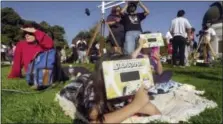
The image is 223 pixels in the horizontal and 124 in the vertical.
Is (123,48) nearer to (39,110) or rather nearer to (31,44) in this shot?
(31,44)

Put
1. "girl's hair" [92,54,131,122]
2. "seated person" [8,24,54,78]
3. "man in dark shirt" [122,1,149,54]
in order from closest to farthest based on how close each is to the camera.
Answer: "girl's hair" [92,54,131,122]
"seated person" [8,24,54,78]
"man in dark shirt" [122,1,149,54]

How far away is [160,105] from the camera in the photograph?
14.2ft

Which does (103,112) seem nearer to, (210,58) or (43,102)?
(43,102)

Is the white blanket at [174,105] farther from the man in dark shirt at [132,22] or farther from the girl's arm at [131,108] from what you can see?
the man in dark shirt at [132,22]

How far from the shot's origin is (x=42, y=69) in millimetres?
5645

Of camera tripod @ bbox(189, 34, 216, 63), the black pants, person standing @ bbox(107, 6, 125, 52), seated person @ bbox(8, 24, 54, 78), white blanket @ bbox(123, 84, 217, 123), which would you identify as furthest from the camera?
camera tripod @ bbox(189, 34, 216, 63)

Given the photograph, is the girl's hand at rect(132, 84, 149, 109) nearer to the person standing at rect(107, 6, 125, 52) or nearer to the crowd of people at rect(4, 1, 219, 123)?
the crowd of people at rect(4, 1, 219, 123)

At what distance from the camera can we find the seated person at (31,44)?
6.00 meters

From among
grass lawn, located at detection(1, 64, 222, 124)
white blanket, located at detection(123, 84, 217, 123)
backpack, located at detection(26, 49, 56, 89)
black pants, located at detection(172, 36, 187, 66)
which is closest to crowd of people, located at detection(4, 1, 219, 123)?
black pants, located at detection(172, 36, 187, 66)

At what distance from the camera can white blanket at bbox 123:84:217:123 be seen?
11.6 ft

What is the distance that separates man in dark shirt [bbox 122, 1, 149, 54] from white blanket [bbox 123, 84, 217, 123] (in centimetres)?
195

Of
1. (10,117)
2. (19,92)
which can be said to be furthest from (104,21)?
(10,117)

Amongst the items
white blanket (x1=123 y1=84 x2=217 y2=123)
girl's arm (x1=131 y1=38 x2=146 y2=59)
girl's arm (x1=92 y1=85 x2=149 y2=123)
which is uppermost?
girl's arm (x1=131 y1=38 x2=146 y2=59)

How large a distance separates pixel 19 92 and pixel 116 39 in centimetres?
310
